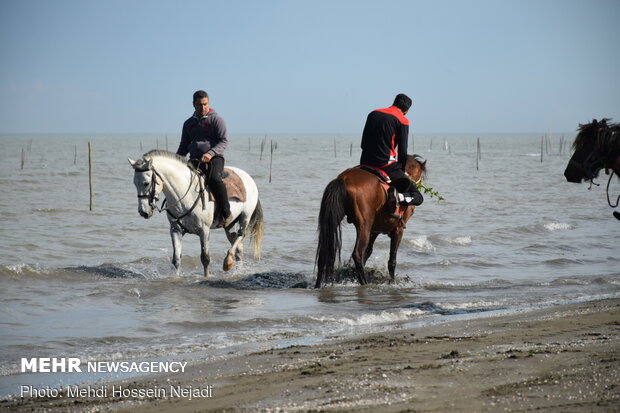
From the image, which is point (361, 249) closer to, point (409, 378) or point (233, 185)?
point (233, 185)

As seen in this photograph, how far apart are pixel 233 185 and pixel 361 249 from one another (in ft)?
7.90

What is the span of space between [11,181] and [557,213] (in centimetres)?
2395

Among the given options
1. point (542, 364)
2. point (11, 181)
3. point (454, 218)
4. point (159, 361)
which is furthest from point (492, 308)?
point (11, 181)

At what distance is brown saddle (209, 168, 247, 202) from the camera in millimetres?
10672

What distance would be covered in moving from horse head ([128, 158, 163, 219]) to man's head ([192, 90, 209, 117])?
3.74 feet

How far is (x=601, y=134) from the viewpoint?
791 cm

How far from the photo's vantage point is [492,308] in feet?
28.2

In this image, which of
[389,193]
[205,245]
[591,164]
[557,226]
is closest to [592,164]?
[591,164]

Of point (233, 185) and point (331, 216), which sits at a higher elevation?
point (233, 185)

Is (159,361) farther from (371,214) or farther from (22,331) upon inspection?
(371,214)

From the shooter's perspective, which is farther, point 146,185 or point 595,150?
point 146,185

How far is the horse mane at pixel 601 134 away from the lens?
784 cm

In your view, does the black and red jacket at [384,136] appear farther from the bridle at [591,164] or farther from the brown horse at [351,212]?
the bridle at [591,164]

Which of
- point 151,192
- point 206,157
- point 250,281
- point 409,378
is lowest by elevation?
point 250,281
